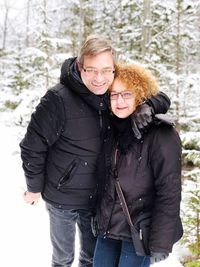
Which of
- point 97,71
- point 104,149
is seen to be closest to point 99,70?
point 97,71

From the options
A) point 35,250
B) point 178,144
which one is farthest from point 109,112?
point 35,250

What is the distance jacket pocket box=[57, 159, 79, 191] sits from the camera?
9.90 feet

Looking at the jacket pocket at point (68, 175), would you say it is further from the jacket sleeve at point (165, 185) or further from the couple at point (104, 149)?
the jacket sleeve at point (165, 185)

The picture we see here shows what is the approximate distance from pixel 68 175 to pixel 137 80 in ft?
2.92

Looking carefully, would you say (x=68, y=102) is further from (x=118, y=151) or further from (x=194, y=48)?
(x=194, y=48)

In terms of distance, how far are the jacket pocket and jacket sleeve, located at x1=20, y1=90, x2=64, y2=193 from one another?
0.16 m

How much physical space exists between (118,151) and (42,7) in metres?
6.85

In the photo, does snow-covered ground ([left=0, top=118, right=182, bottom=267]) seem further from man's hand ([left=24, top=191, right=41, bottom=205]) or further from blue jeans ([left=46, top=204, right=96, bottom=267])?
man's hand ([left=24, top=191, right=41, bottom=205])

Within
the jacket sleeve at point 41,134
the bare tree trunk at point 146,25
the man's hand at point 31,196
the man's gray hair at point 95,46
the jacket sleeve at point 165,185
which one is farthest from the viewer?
the bare tree trunk at point 146,25

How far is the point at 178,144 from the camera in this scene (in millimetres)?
2666

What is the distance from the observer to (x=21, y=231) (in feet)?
18.6

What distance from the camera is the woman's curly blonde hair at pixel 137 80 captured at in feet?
9.00

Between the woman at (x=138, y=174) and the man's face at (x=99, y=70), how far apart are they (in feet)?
0.21

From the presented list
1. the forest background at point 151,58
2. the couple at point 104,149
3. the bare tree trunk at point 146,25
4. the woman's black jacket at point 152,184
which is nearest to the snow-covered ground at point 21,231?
the forest background at point 151,58
